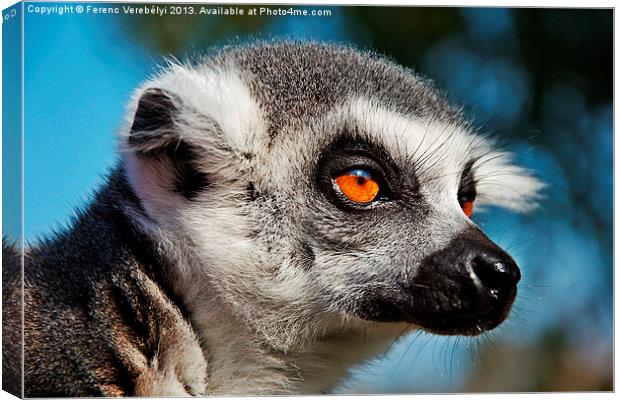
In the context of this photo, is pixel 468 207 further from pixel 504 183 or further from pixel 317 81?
pixel 317 81

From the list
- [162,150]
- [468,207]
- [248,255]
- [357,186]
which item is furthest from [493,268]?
[162,150]

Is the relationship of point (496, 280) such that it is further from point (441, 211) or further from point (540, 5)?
point (540, 5)

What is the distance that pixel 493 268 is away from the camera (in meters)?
3.68

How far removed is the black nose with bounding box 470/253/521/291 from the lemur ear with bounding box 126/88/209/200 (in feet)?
3.92

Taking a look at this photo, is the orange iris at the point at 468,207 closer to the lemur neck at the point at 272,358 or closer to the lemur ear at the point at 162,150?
the lemur neck at the point at 272,358

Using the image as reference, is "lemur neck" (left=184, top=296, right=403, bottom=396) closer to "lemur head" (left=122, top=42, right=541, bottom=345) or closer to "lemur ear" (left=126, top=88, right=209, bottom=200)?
"lemur head" (left=122, top=42, right=541, bottom=345)

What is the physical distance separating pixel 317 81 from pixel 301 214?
654 mm

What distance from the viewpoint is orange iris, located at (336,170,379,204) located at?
391cm

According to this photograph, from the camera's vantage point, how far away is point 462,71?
5367mm

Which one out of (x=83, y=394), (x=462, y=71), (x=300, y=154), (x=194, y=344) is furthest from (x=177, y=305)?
(x=462, y=71)

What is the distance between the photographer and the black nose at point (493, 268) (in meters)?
3.69

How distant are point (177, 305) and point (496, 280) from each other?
1323 mm

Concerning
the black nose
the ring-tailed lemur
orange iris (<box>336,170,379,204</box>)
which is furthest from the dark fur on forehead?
the black nose

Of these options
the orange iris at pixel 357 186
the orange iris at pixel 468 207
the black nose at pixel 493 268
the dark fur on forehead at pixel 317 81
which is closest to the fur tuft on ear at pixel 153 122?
the dark fur on forehead at pixel 317 81
